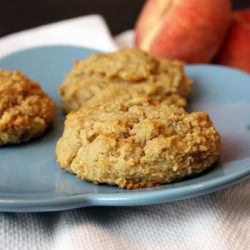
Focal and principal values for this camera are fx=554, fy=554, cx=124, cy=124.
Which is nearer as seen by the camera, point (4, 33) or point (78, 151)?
point (78, 151)

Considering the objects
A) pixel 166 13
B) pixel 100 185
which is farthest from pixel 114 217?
pixel 166 13

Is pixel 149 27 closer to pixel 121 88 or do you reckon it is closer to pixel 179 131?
pixel 121 88

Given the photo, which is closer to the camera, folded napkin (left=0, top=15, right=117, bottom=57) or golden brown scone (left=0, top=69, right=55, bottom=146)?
golden brown scone (left=0, top=69, right=55, bottom=146)

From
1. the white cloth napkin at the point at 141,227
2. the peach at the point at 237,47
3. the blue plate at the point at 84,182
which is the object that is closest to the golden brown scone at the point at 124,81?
the blue plate at the point at 84,182

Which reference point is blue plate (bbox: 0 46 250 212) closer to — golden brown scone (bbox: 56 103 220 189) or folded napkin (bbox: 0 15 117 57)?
golden brown scone (bbox: 56 103 220 189)

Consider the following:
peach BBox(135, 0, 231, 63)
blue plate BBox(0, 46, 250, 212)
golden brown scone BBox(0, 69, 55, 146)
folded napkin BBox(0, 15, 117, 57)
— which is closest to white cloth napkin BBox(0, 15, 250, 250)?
blue plate BBox(0, 46, 250, 212)

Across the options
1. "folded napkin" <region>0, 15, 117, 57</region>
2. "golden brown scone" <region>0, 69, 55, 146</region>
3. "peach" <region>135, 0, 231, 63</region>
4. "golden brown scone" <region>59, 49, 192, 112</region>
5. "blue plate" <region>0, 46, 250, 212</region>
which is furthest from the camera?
"folded napkin" <region>0, 15, 117, 57</region>

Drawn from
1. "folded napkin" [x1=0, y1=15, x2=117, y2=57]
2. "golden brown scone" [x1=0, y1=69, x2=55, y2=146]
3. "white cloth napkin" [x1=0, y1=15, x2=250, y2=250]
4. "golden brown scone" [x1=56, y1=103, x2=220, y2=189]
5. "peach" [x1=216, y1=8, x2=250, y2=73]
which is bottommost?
Result: "folded napkin" [x1=0, y1=15, x2=117, y2=57]
